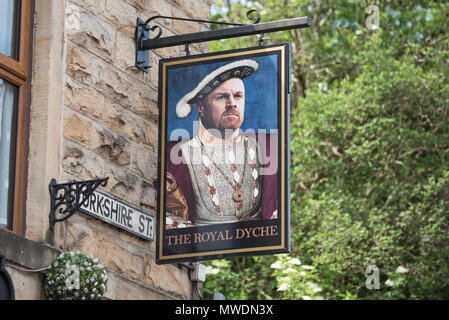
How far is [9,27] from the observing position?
6.60 metres

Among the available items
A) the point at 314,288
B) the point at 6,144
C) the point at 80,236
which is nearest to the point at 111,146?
the point at 80,236

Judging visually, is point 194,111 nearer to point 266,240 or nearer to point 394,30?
point 266,240

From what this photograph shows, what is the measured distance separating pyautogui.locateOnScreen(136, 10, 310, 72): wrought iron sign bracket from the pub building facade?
9cm

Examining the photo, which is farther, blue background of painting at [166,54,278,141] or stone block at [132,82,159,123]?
stone block at [132,82,159,123]

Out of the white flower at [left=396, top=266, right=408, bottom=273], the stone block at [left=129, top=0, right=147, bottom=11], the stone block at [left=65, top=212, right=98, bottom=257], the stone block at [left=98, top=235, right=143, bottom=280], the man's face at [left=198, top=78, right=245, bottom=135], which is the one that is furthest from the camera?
the white flower at [left=396, top=266, right=408, bottom=273]

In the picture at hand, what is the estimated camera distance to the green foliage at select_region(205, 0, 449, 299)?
16.0m

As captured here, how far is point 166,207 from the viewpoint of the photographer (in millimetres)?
7008

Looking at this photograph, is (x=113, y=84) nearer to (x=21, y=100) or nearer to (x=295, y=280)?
(x=21, y=100)

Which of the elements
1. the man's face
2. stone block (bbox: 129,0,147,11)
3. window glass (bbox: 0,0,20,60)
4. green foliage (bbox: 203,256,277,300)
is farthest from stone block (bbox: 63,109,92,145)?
green foliage (bbox: 203,256,277,300)

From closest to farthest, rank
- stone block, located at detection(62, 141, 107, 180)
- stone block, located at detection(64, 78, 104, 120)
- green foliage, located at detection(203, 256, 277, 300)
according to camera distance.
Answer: stone block, located at detection(62, 141, 107, 180) < stone block, located at detection(64, 78, 104, 120) < green foliage, located at detection(203, 256, 277, 300)

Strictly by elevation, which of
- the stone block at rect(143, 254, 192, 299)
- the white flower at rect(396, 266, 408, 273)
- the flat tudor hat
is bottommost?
the stone block at rect(143, 254, 192, 299)

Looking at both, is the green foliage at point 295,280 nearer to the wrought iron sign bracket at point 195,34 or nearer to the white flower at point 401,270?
the white flower at point 401,270

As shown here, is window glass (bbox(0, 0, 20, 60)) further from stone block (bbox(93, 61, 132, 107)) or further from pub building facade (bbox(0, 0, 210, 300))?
stone block (bbox(93, 61, 132, 107))

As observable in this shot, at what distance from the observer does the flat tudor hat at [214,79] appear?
7.07 metres
